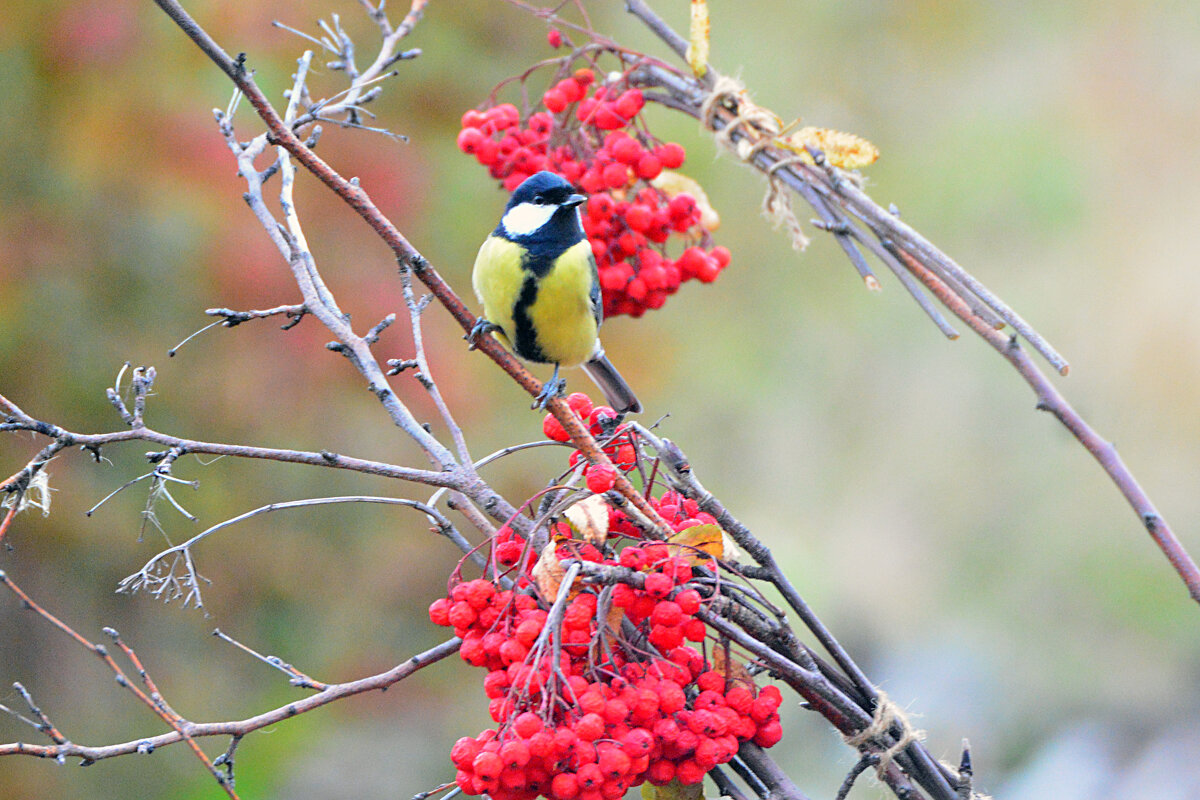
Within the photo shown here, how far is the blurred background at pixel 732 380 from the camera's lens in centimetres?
268

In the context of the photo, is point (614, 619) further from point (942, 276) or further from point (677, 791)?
point (942, 276)

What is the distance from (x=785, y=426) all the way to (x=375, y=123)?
2195mm

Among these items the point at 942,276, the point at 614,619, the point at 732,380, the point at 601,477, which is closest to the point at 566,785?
the point at 614,619

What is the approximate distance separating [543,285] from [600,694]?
0.90 meters

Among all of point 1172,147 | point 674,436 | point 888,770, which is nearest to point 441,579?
point 674,436

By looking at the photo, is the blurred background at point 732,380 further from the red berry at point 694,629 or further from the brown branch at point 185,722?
the red berry at point 694,629

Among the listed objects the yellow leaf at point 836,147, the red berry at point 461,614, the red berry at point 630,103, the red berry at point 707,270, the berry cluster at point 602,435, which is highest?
the red berry at point 630,103

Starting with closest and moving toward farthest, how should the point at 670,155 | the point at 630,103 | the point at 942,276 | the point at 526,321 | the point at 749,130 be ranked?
the point at 942,276 → the point at 749,130 → the point at 630,103 → the point at 670,155 → the point at 526,321

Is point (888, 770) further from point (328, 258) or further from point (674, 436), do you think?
point (674, 436)

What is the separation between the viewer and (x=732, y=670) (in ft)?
2.94

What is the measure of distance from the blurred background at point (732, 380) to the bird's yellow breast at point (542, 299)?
1058 millimetres

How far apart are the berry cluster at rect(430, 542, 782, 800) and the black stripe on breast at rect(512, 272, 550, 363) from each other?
30.5 inches

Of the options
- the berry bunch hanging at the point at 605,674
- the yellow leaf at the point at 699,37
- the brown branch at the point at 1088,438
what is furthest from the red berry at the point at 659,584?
the yellow leaf at the point at 699,37

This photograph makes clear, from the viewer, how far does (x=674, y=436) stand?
411 cm
